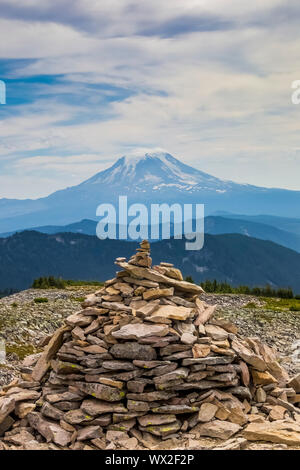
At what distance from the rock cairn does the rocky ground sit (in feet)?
1.38

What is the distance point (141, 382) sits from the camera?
623 inches

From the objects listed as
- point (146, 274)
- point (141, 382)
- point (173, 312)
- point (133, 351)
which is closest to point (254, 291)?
point (146, 274)

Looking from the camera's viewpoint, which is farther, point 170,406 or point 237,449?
point 170,406

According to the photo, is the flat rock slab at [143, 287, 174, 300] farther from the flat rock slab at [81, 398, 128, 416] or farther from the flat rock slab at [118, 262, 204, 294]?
the flat rock slab at [81, 398, 128, 416]

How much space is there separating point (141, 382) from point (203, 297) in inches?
1137

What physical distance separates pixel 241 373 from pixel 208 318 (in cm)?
234

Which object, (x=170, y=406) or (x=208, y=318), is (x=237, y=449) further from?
(x=208, y=318)

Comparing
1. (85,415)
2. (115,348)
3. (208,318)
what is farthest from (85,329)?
(208,318)

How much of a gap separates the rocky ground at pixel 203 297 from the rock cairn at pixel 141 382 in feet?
1.38

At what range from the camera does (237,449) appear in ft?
46.0

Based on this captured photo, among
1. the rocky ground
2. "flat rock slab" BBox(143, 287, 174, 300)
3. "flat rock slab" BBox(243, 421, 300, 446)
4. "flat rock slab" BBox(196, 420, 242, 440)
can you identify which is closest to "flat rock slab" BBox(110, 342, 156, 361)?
"flat rock slab" BBox(143, 287, 174, 300)

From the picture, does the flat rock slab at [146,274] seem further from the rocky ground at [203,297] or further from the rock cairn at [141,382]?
the rocky ground at [203,297]

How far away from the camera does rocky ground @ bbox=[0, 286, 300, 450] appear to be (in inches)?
592
